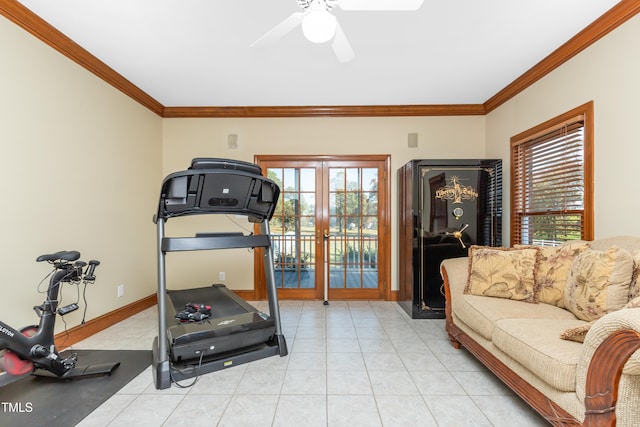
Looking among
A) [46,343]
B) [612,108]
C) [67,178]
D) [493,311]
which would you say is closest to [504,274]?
[493,311]

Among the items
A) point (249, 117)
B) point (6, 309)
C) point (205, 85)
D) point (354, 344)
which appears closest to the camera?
point (6, 309)

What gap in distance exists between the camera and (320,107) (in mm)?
4121

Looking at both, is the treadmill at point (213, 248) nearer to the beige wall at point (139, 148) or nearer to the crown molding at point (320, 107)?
the beige wall at point (139, 148)

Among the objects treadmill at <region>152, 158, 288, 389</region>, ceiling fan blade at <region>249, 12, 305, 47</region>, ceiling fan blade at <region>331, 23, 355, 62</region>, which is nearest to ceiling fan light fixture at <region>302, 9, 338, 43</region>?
ceiling fan blade at <region>249, 12, 305, 47</region>

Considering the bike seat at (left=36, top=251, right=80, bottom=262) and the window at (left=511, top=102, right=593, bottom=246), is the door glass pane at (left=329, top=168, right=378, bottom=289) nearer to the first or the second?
the window at (left=511, top=102, right=593, bottom=246)

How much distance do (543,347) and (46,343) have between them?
3.08 metres

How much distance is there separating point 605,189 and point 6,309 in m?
4.62

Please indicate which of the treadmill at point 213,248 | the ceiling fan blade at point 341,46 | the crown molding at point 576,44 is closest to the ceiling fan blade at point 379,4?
the ceiling fan blade at point 341,46

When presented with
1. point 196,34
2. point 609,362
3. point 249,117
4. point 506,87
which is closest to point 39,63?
point 196,34

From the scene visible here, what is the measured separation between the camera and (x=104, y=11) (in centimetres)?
224

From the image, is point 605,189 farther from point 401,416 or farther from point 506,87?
point 401,416

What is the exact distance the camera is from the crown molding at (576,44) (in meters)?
2.14

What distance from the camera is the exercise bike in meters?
1.86

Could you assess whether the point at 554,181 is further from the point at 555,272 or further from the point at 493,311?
the point at 493,311
